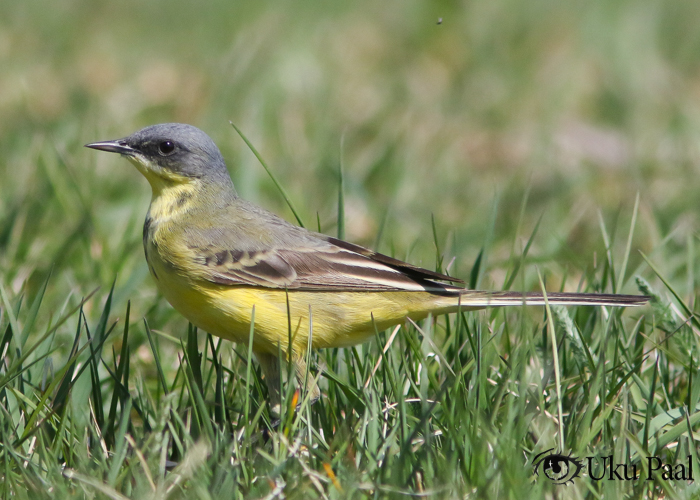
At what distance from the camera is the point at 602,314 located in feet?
13.5

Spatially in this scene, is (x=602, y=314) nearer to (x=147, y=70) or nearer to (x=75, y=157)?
(x=75, y=157)

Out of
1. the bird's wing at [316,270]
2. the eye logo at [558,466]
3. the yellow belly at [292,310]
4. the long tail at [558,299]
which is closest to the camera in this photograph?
the eye logo at [558,466]

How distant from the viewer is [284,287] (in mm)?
4234

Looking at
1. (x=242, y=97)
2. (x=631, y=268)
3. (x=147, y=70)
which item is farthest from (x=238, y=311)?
(x=147, y=70)

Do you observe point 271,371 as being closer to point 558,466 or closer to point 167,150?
point 167,150

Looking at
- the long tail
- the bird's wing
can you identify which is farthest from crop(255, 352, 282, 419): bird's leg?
the long tail

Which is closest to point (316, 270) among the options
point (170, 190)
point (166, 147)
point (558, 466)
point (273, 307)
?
point (273, 307)

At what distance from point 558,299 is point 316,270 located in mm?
1209

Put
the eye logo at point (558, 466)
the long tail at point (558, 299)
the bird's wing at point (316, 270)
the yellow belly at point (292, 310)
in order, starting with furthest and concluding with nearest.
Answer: the bird's wing at point (316, 270), the yellow belly at point (292, 310), the long tail at point (558, 299), the eye logo at point (558, 466)

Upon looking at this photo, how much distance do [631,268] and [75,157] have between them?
445cm

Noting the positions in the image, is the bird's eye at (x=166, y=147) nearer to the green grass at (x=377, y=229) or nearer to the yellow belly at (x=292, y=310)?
the green grass at (x=377, y=229)

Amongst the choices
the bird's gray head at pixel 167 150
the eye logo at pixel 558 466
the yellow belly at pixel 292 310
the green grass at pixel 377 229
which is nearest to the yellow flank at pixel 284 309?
the yellow belly at pixel 292 310

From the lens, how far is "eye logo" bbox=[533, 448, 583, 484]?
3043mm

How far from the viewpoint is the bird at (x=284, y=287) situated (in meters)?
4.05
